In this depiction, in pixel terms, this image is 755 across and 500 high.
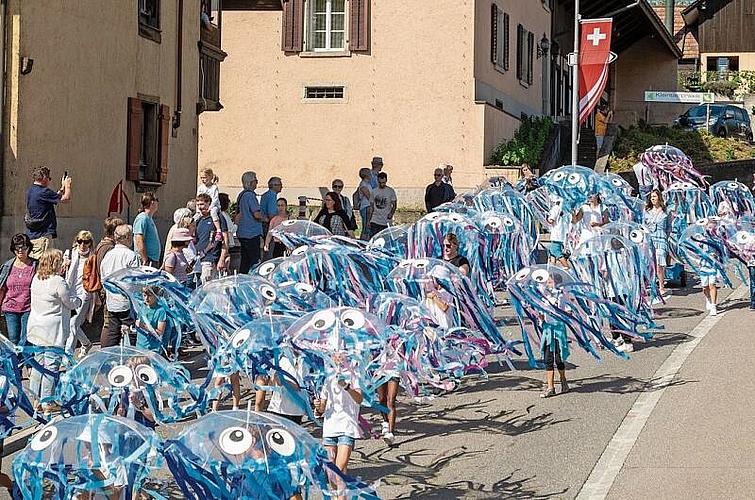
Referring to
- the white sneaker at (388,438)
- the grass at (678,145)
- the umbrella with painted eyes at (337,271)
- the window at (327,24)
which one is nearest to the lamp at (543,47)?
the grass at (678,145)

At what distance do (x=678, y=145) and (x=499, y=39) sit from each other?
29.8ft

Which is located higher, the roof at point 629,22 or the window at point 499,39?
the roof at point 629,22

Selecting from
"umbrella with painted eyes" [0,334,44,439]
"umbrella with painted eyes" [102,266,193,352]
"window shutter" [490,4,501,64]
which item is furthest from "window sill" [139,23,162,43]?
"umbrella with painted eyes" [0,334,44,439]

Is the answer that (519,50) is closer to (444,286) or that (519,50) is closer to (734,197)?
(734,197)

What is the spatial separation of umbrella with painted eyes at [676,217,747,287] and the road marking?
144 centimetres

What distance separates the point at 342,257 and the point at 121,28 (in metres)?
9.94

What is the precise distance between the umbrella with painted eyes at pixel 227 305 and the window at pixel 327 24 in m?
21.5

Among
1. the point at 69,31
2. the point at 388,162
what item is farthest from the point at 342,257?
the point at 388,162

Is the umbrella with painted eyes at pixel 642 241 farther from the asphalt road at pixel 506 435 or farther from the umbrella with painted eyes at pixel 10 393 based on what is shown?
the umbrella with painted eyes at pixel 10 393

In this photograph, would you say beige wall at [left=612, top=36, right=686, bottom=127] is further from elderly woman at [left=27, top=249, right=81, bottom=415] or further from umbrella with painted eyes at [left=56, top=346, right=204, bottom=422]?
umbrella with painted eyes at [left=56, top=346, right=204, bottom=422]

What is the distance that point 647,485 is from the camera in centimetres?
980

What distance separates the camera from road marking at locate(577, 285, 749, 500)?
9.87m

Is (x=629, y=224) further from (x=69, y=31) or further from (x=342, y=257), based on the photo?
(x=69, y=31)

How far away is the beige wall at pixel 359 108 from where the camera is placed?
104 feet
